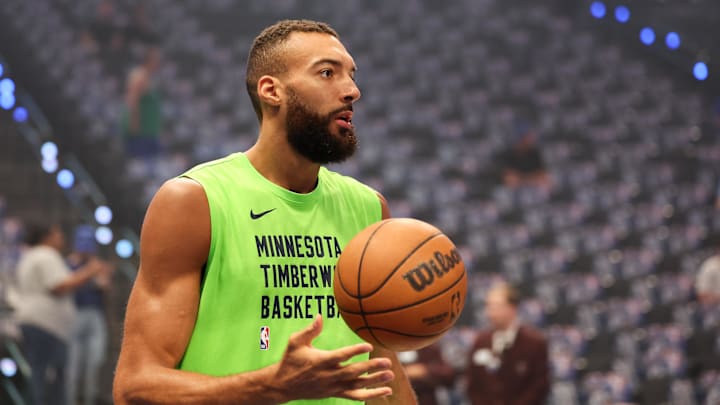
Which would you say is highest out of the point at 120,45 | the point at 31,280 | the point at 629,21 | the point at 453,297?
the point at 629,21

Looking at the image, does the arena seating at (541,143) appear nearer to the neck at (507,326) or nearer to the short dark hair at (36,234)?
the neck at (507,326)

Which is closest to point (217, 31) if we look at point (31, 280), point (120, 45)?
point (120, 45)

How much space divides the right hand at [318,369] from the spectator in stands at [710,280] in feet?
24.2

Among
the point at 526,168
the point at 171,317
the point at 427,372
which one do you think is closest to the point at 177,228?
the point at 171,317

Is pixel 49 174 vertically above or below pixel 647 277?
above

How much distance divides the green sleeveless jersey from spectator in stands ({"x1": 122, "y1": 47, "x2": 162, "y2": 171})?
849 centimetres

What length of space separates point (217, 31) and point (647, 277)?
972 centimetres

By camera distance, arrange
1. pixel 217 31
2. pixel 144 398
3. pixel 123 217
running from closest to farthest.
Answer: pixel 144 398, pixel 123 217, pixel 217 31

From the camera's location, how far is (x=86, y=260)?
8648 mm

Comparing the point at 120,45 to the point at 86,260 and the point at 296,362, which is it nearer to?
the point at 86,260

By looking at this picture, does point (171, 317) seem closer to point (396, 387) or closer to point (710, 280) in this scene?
point (396, 387)

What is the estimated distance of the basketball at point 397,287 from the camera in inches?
104

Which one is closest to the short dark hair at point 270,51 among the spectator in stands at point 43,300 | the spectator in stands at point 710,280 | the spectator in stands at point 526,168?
the spectator in stands at point 43,300

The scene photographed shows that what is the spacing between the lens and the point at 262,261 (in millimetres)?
2760
